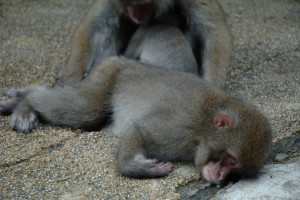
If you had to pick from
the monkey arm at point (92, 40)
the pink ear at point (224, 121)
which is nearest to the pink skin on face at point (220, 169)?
the pink ear at point (224, 121)

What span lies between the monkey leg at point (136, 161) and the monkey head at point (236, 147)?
343 mm

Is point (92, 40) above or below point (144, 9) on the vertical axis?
below

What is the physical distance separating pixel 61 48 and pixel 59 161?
3022 millimetres

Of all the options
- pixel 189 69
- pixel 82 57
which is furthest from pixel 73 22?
pixel 189 69

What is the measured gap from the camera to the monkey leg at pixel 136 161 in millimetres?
3346

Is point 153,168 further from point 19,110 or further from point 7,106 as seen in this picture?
point 7,106

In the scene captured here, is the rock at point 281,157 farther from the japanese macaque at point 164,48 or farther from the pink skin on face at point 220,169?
the japanese macaque at point 164,48

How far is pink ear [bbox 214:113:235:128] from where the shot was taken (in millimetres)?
3322

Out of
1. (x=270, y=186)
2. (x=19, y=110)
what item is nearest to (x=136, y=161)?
(x=270, y=186)

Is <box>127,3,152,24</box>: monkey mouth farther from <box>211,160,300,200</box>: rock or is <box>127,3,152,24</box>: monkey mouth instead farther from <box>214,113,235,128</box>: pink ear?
<box>211,160,300,200</box>: rock

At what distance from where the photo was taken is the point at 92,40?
16.6 ft

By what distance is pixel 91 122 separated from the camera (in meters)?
4.16

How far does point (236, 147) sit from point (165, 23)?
2.24 m

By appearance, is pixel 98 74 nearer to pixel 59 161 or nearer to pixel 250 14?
pixel 59 161
